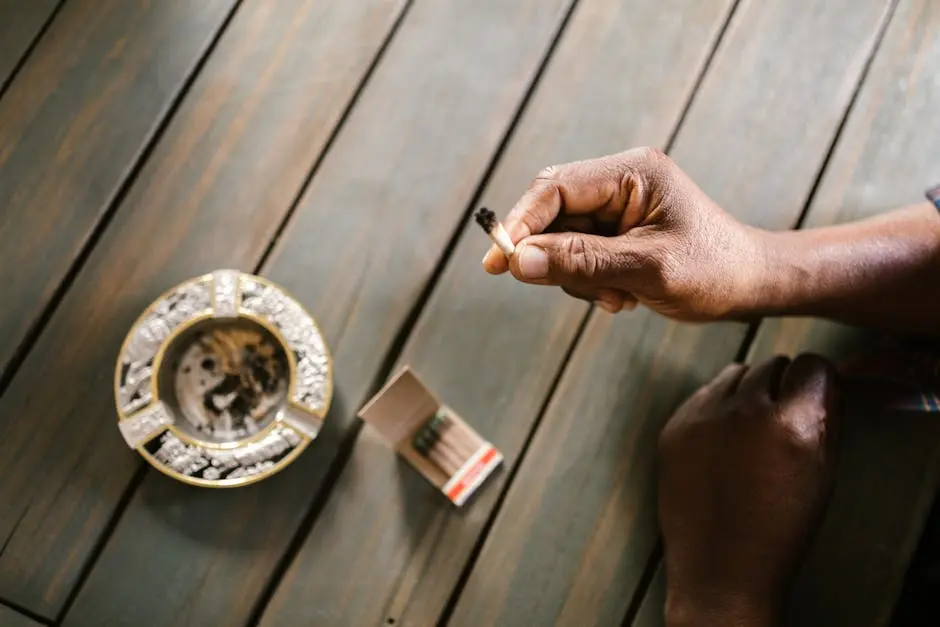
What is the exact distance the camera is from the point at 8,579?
857 mm

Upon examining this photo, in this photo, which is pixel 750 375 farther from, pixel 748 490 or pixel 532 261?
pixel 532 261

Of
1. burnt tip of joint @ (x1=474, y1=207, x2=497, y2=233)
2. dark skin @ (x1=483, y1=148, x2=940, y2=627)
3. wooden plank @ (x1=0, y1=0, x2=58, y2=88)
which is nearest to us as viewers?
burnt tip of joint @ (x1=474, y1=207, x2=497, y2=233)

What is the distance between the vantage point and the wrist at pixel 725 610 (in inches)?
32.5

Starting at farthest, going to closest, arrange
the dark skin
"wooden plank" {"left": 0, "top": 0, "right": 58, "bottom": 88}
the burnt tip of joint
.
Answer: "wooden plank" {"left": 0, "top": 0, "right": 58, "bottom": 88} < the dark skin < the burnt tip of joint

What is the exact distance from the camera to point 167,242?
3.05 ft

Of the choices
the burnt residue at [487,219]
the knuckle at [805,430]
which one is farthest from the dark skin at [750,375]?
the burnt residue at [487,219]

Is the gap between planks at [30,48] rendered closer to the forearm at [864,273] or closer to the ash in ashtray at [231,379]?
the ash in ashtray at [231,379]

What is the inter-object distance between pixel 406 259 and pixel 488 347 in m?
0.14

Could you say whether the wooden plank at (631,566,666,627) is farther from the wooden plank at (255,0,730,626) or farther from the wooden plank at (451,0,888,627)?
the wooden plank at (255,0,730,626)

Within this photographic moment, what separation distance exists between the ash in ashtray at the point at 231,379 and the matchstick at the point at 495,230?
0.31 m

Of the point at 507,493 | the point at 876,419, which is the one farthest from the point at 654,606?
the point at 876,419

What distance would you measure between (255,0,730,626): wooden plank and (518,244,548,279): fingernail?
0.23 metres

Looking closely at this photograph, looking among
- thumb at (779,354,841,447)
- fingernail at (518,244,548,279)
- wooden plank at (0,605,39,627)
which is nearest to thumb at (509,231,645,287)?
fingernail at (518,244,548,279)

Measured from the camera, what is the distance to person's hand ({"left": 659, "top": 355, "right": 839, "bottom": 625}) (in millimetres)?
828
